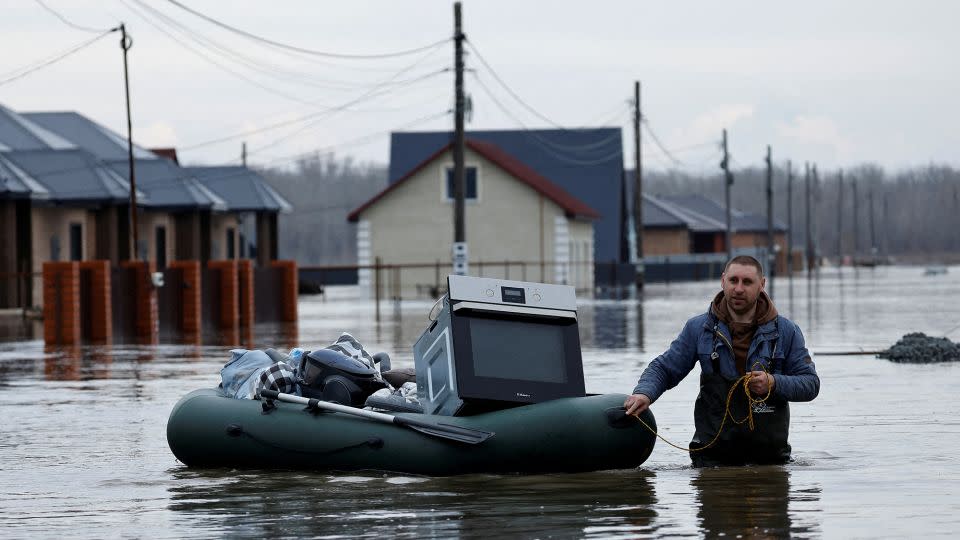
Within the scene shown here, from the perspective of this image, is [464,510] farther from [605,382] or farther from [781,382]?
[605,382]

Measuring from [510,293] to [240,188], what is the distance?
162 ft

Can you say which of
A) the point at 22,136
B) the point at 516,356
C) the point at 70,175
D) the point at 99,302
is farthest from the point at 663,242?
the point at 516,356

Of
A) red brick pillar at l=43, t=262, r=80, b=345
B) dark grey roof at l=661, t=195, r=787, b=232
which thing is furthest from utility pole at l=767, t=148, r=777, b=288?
red brick pillar at l=43, t=262, r=80, b=345

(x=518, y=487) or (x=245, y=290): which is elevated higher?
(x=245, y=290)

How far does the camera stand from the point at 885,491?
37.8 ft

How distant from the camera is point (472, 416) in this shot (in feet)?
42.1

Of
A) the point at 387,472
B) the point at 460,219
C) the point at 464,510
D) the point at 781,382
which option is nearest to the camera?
the point at 464,510

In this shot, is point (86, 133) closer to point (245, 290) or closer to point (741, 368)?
point (245, 290)

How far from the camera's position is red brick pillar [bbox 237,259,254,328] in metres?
41.5

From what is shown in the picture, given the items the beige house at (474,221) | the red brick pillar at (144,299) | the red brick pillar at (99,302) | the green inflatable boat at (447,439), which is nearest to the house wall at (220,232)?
the beige house at (474,221)

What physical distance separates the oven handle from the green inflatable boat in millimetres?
610

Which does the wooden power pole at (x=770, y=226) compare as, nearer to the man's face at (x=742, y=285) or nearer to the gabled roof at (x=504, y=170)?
the gabled roof at (x=504, y=170)

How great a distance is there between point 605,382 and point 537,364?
873 centimetres

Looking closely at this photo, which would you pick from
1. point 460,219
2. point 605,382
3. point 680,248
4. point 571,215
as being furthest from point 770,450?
point 680,248
